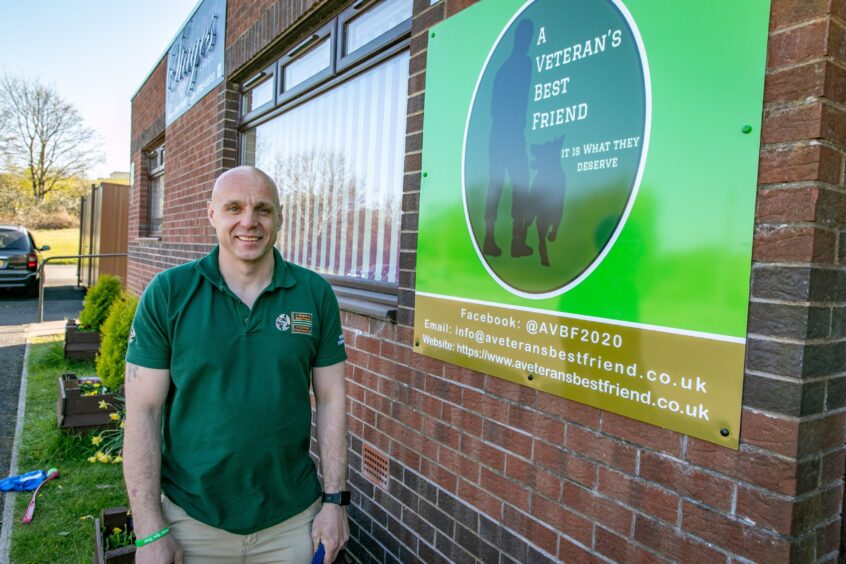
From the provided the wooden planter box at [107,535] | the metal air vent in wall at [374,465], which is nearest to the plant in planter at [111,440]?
the wooden planter box at [107,535]

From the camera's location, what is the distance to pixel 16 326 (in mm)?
9914

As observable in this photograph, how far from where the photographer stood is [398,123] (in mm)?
3320

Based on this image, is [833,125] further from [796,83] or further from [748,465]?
[748,465]

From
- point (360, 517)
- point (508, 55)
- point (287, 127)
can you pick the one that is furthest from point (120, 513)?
point (287, 127)

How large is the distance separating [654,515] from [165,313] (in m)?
1.54

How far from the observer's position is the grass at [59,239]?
90.7 feet

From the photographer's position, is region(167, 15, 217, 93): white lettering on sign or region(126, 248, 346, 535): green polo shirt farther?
region(167, 15, 217, 93): white lettering on sign

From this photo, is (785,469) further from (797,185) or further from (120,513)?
(120,513)

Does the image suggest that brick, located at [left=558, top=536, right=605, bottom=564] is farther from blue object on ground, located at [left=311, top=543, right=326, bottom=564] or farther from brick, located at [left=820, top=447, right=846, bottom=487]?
blue object on ground, located at [left=311, top=543, right=326, bottom=564]

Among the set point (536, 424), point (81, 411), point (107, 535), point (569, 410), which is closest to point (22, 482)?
point (81, 411)

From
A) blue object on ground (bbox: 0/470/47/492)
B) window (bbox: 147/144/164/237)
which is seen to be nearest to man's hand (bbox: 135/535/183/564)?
blue object on ground (bbox: 0/470/47/492)

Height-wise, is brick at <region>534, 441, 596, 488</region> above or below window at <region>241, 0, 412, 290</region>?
below

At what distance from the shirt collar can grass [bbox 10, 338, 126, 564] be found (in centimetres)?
222

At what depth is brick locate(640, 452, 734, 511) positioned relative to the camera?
1.47 metres
